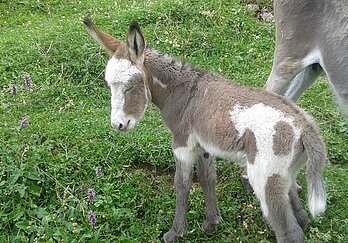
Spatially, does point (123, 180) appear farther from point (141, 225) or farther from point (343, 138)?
point (343, 138)

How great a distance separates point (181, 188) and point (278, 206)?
863 mm

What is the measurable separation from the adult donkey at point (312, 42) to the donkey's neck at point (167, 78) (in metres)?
0.77

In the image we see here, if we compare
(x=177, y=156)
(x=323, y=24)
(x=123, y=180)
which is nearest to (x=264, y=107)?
(x=177, y=156)

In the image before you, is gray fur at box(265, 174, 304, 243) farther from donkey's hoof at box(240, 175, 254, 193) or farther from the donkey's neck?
donkey's hoof at box(240, 175, 254, 193)

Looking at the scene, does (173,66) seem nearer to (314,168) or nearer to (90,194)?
(90,194)

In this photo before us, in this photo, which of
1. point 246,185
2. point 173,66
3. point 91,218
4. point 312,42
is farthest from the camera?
point 246,185

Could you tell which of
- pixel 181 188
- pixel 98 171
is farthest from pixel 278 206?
pixel 98 171

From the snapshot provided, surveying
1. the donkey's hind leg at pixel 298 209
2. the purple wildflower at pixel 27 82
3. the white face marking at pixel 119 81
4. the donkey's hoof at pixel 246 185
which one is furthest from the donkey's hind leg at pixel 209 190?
the purple wildflower at pixel 27 82

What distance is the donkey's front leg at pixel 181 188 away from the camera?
13.9ft

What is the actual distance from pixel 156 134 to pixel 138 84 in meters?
1.23

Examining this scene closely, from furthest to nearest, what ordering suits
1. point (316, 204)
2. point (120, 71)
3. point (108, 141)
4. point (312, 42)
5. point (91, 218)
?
1. point (108, 141)
2. point (312, 42)
3. point (91, 218)
4. point (120, 71)
5. point (316, 204)

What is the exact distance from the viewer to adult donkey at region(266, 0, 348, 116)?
453 centimetres

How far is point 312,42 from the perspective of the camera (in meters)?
4.64

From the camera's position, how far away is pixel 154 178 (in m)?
4.91
